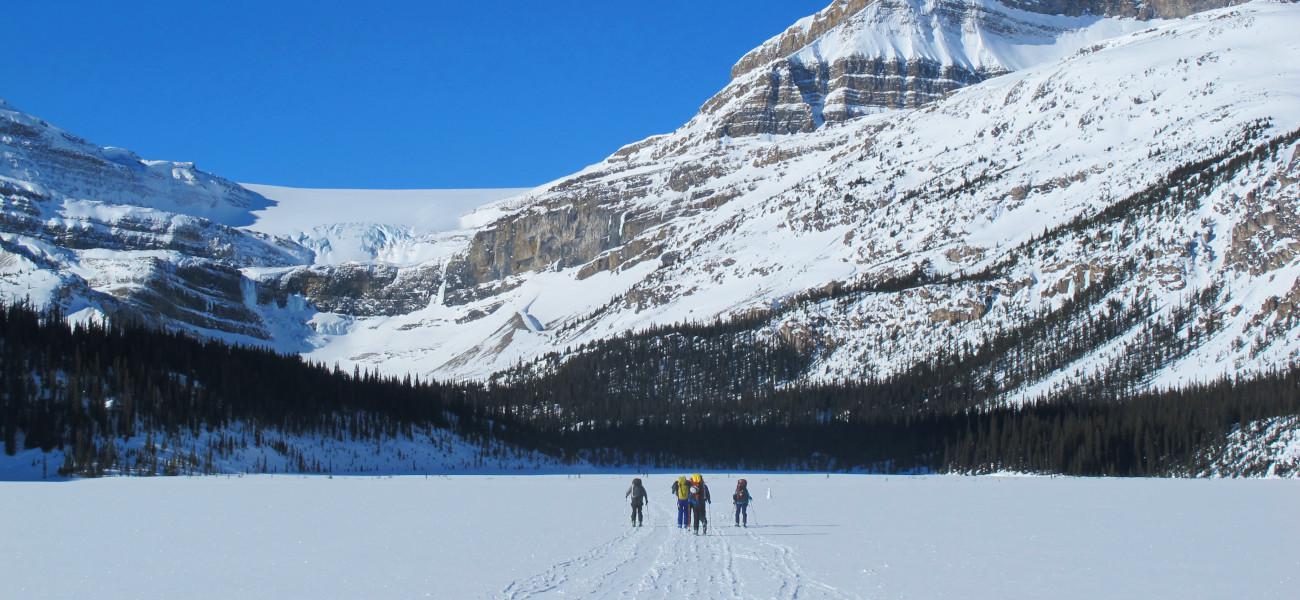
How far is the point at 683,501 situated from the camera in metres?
49.1

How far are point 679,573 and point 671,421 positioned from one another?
165 metres

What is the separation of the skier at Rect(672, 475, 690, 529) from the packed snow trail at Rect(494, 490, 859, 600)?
1.49 m

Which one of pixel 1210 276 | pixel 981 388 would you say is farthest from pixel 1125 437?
pixel 1210 276

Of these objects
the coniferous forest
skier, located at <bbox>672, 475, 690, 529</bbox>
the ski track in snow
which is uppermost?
the coniferous forest

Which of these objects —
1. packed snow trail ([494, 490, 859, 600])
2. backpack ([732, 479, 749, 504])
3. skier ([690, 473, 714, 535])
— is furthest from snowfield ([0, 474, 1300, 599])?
backpack ([732, 479, 749, 504])

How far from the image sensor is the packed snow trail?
31031 millimetres

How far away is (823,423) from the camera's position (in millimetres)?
183875

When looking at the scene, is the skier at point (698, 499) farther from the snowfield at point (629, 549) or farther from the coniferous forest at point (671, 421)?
the coniferous forest at point (671, 421)

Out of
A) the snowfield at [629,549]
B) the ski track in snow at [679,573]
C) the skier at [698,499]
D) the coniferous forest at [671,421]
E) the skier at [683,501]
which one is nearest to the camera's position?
the ski track in snow at [679,573]

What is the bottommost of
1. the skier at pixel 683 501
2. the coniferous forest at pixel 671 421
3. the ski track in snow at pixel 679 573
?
the ski track in snow at pixel 679 573

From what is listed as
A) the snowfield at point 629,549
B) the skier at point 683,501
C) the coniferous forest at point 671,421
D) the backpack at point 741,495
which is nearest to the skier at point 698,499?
the skier at point 683,501

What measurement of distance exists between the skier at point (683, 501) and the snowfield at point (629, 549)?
1.04 metres

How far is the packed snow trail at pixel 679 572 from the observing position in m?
31.0

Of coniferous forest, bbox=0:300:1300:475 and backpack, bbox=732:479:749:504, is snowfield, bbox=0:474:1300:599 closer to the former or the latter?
backpack, bbox=732:479:749:504
